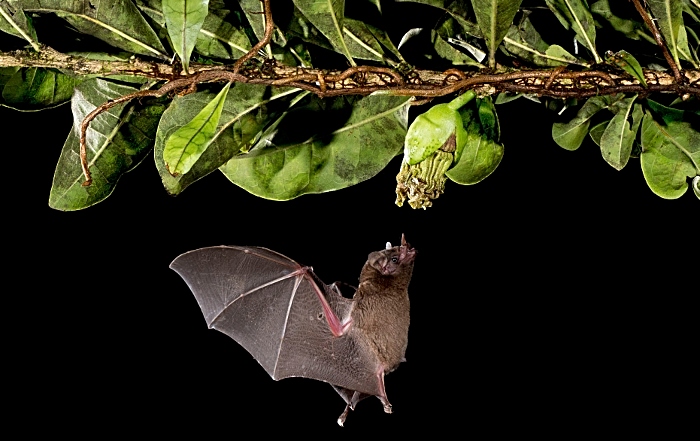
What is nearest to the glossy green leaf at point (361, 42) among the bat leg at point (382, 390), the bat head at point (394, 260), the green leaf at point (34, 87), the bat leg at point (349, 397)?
the bat head at point (394, 260)

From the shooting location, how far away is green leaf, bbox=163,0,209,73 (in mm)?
1964

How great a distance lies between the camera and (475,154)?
2.33 m

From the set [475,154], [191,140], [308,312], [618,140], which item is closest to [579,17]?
[618,140]

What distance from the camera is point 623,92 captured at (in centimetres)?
230

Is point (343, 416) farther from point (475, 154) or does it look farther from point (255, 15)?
point (255, 15)

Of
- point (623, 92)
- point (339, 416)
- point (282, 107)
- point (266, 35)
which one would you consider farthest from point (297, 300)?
point (623, 92)

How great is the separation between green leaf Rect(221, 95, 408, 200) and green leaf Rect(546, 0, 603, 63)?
1.63 feet

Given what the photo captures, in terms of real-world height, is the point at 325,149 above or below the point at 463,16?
below

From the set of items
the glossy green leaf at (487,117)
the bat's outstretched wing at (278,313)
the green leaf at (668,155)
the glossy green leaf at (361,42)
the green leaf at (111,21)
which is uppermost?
the green leaf at (111,21)

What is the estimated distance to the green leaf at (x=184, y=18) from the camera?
196 cm

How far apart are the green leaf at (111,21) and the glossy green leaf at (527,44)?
1016mm

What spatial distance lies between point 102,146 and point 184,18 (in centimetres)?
54

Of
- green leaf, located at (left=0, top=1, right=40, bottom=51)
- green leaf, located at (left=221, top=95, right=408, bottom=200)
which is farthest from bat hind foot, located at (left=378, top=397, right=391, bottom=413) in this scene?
green leaf, located at (left=0, top=1, right=40, bottom=51)

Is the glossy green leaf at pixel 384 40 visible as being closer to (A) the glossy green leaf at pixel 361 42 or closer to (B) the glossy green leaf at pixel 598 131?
(A) the glossy green leaf at pixel 361 42
